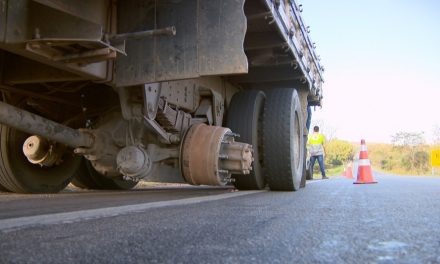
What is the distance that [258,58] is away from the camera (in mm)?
4672

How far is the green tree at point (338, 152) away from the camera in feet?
147

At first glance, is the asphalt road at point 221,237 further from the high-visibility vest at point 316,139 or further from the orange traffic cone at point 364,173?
the high-visibility vest at point 316,139

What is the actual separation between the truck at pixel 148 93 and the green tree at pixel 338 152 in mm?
40687

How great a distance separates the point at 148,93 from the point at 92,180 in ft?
8.75

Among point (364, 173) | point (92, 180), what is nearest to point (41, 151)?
point (92, 180)

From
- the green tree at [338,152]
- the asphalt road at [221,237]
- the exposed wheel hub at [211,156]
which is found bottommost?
the asphalt road at [221,237]

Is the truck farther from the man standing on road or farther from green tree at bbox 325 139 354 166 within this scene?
green tree at bbox 325 139 354 166

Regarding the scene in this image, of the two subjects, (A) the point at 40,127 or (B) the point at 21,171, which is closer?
(A) the point at 40,127

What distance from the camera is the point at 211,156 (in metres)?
3.59

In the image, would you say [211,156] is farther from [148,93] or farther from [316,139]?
[316,139]

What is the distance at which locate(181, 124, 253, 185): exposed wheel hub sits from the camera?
11.8 feet

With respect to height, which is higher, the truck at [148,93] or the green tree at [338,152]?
the green tree at [338,152]

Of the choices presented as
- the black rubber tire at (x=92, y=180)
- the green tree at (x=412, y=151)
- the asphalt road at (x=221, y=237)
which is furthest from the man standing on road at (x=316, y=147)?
the green tree at (x=412, y=151)

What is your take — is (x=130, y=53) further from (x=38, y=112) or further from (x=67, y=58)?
(x=38, y=112)
